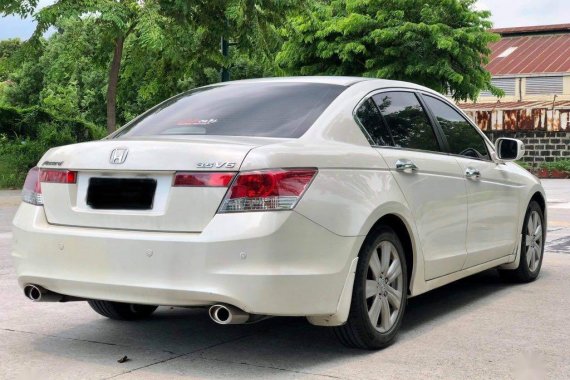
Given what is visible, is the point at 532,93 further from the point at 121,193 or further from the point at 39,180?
the point at 121,193

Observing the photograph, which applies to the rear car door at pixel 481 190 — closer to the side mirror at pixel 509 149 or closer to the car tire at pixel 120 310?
the side mirror at pixel 509 149

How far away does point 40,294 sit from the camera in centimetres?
489

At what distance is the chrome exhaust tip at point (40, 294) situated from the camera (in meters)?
4.86

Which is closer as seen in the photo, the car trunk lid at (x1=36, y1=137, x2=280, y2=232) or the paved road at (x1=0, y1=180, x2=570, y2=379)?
the car trunk lid at (x1=36, y1=137, x2=280, y2=232)

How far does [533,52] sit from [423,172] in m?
46.4

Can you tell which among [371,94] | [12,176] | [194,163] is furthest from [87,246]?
[12,176]

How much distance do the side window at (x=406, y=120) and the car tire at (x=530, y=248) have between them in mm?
1728

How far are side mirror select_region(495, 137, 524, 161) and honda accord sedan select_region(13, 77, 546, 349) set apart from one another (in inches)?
50.7

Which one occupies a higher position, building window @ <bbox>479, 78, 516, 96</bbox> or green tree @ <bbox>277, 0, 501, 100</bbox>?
green tree @ <bbox>277, 0, 501, 100</bbox>

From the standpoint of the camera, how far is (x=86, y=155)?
4.72 m

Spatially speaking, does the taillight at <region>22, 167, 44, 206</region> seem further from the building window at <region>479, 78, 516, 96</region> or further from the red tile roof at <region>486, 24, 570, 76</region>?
the building window at <region>479, 78, 516, 96</region>

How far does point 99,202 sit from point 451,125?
112 inches

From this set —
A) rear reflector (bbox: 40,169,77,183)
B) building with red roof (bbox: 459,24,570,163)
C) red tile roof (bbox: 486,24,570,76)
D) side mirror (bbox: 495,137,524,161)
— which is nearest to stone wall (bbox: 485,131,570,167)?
building with red roof (bbox: 459,24,570,163)

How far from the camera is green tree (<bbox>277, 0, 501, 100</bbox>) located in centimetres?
2948
